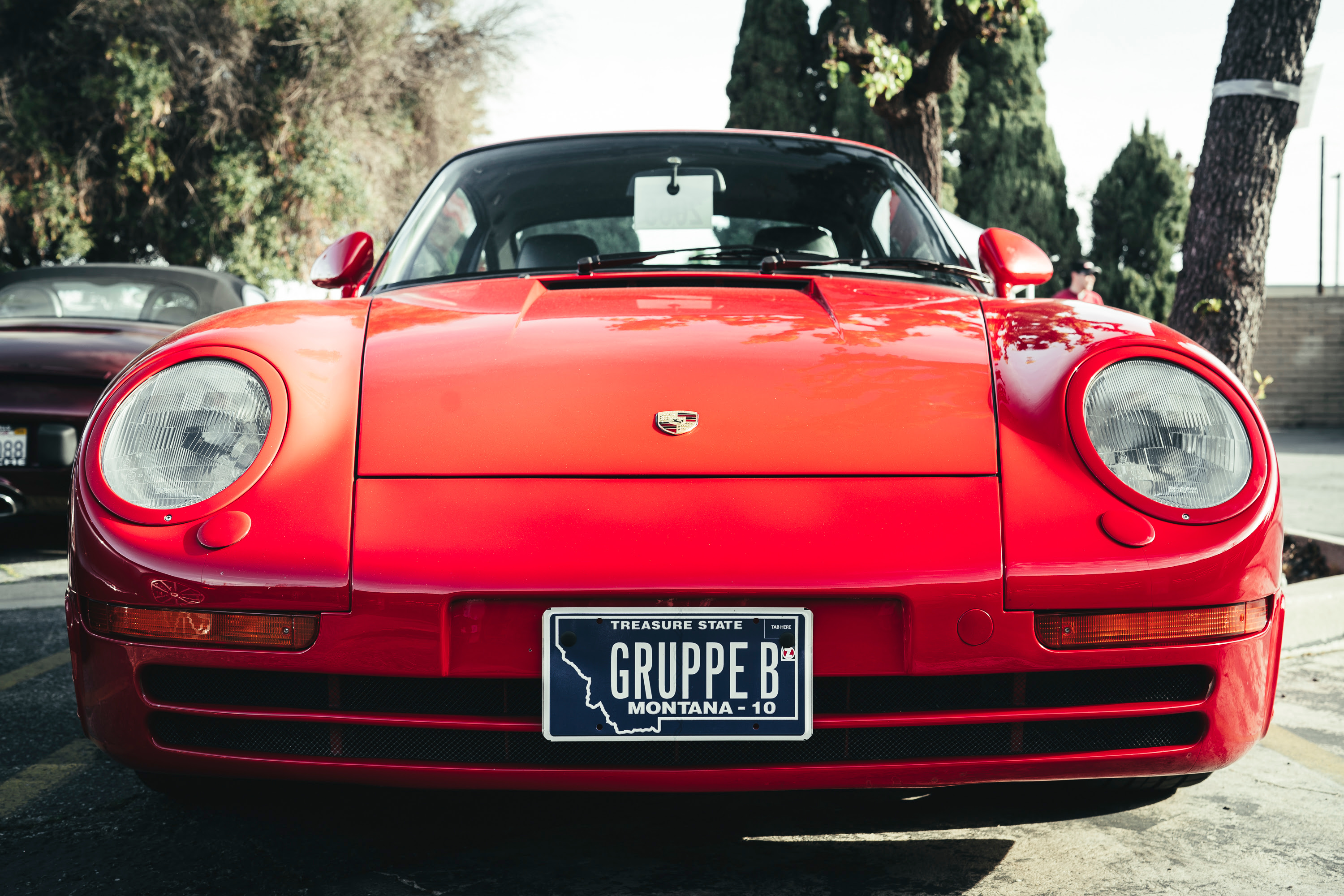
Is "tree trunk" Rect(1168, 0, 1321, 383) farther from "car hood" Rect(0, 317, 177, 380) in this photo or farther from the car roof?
"car hood" Rect(0, 317, 177, 380)

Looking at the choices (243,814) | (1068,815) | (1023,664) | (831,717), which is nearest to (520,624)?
(831,717)

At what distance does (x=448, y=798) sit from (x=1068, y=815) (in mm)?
1145

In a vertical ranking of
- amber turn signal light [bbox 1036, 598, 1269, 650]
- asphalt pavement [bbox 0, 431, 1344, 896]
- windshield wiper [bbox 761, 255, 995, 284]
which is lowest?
asphalt pavement [bbox 0, 431, 1344, 896]

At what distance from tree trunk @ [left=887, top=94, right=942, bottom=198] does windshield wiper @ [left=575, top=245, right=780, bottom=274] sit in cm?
587

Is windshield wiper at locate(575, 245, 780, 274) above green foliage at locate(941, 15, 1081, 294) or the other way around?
the other way around

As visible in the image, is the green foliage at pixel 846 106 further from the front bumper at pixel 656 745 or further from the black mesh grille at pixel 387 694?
the black mesh grille at pixel 387 694

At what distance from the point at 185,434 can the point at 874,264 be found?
141cm

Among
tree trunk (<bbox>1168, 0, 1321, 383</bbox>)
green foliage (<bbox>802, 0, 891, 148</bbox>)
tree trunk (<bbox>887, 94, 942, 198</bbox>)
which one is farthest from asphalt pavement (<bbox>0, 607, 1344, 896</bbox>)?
green foliage (<bbox>802, 0, 891, 148</bbox>)

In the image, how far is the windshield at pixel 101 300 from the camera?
224 inches

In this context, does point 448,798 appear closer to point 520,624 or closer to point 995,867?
point 520,624

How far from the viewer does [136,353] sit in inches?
184

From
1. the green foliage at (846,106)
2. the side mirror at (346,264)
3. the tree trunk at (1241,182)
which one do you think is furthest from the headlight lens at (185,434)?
the green foliage at (846,106)

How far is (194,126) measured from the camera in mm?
15469

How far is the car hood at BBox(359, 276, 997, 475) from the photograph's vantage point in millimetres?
1642
